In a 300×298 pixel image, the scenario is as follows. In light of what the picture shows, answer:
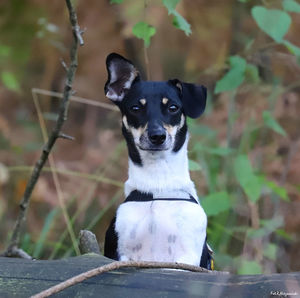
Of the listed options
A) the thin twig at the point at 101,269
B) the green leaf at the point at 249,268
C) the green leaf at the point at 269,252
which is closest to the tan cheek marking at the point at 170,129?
the thin twig at the point at 101,269

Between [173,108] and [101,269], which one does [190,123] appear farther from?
[101,269]

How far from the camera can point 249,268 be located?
4391 millimetres

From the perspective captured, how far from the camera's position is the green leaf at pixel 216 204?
425cm

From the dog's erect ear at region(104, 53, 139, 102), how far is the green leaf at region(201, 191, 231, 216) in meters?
1.23

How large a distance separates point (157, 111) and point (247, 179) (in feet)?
4.82

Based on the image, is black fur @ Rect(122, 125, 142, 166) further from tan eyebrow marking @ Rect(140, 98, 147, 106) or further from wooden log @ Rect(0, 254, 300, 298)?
wooden log @ Rect(0, 254, 300, 298)

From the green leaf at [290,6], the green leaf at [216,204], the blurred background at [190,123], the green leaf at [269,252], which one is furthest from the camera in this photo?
the green leaf at [269,252]

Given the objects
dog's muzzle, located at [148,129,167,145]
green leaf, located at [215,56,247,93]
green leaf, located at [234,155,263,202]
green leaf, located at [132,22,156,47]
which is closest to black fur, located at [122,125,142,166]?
dog's muzzle, located at [148,129,167,145]

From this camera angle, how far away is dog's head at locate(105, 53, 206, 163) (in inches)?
121

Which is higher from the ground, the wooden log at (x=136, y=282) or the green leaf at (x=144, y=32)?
the green leaf at (x=144, y=32)

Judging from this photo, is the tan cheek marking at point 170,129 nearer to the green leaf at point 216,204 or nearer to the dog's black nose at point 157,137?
the dog's black nose at point 157,137

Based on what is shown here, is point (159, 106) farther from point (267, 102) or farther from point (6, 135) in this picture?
point (6, 135)

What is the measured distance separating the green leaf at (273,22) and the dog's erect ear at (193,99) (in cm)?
62

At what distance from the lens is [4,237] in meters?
6.00
